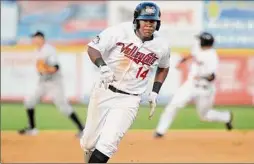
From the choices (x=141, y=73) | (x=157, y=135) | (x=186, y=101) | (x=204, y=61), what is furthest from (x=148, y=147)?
(x=141, y=73)

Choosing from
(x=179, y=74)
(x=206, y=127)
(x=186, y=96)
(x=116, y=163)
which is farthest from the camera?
(x=179, y=74)

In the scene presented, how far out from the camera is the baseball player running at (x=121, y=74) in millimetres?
6254

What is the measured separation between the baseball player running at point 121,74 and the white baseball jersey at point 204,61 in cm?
505

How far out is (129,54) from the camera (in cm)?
647

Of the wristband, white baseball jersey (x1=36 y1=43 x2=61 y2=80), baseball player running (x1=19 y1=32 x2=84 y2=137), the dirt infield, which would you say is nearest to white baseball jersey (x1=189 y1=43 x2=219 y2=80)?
the dirt infield

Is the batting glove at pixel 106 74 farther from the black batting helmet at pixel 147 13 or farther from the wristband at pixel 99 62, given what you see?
the black batting helmet at pixel 147 13

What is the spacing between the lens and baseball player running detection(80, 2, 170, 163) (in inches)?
246

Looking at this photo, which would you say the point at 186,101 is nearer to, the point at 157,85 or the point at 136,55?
the point at 157,85

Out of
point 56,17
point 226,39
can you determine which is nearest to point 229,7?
point 226,39

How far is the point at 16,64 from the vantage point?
1739cm

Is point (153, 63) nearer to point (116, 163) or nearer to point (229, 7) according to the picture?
point (116, 163)

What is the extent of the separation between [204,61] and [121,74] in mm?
5444

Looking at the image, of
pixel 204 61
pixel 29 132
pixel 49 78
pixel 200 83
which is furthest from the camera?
pixel 29 132

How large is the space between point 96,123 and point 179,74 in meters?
10.9
